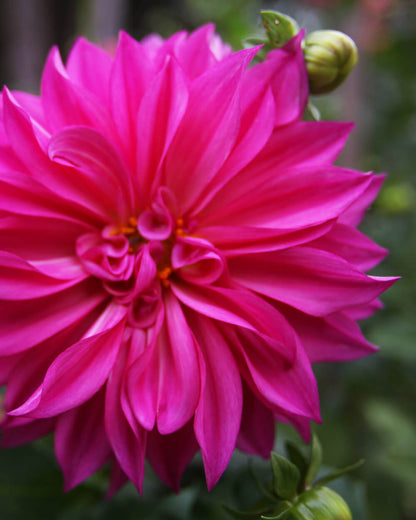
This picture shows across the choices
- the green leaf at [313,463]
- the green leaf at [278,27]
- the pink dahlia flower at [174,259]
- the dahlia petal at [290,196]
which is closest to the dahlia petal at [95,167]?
the pink dahlia flower at [174,259]

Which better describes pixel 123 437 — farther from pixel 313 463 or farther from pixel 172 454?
pixel 313 463

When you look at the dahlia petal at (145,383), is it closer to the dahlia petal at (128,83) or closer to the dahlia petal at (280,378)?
the dahlia petal at (280,378)

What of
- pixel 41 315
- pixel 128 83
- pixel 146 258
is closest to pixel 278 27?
pixel 128 83

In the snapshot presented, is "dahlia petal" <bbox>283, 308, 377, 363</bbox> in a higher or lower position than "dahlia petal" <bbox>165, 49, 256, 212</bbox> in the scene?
lower

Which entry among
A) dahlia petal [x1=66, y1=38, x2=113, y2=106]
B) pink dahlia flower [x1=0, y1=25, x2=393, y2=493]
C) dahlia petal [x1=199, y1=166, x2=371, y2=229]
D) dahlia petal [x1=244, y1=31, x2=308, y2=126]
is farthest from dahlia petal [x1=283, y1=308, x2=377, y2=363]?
dahlia petal [x1=66, y1=38, x2=113, y2=106]

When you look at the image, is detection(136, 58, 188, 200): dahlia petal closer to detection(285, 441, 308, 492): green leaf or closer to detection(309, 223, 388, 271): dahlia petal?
detection(309, 223, 388, 271): dahlia petal

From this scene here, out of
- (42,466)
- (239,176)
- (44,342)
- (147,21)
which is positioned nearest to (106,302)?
(44,342)

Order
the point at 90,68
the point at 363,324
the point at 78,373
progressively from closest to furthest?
the point at 78,373 < the point at 90,68 < the point at 363,324
